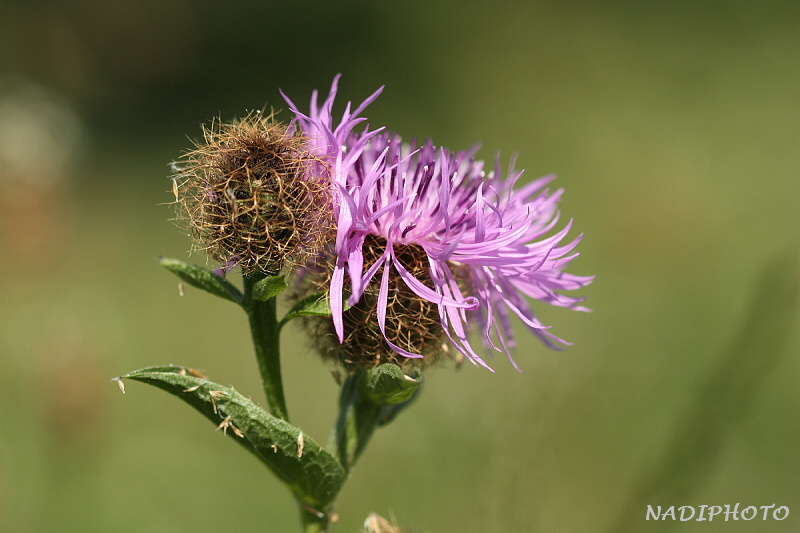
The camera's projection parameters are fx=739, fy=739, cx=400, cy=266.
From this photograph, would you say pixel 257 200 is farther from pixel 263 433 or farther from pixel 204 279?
pixel 263 433

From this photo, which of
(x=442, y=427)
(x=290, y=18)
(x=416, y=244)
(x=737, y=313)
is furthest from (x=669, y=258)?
(x=290, y=18)

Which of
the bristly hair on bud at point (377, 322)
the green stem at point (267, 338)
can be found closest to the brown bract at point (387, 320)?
the bristly hair on bud at point (377, 322)

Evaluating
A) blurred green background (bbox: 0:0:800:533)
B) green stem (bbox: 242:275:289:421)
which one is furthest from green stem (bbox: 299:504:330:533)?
blurred green background (bbox: 0:0:800:533)

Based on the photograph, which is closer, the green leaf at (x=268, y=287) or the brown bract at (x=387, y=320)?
the green leaf at (x=268, y=287)

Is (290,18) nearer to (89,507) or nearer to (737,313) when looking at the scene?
(737,313)

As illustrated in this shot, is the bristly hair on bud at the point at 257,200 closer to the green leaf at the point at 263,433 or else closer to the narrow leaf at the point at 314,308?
the narrow leaf at the point at 314,308

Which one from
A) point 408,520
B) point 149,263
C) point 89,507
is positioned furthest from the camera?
point 149,263
